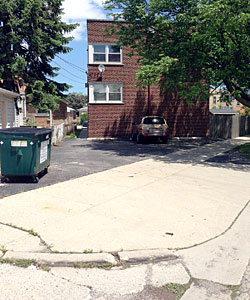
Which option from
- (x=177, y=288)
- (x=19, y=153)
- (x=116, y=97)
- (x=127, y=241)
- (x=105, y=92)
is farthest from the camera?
(x=116, y=97)

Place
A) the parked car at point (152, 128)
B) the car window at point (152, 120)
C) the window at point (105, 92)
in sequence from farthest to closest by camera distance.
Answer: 1. the window at point (105, 92)
2. the car window at point (152, 120)
3. the parked car at point (152, 128)

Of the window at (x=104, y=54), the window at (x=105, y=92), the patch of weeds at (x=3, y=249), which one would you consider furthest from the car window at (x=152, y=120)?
the patch of weeds at (x=3, y=249)

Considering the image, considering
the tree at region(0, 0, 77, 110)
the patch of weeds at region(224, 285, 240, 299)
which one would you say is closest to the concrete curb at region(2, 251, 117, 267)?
the patch of weeds at region(224, 285, 240, 299)

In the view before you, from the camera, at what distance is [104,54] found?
20.9 m

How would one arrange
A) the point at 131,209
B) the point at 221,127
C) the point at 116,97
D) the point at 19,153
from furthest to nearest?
the point at 221,127 → the point at 116,97 → the point at 19,153 → the point at 131,209

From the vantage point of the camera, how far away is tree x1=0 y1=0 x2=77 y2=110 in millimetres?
17484

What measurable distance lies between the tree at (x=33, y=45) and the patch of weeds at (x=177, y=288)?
16.9 meters

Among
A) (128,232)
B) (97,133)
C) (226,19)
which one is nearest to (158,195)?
(128,232)

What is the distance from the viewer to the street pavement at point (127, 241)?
10.6ft

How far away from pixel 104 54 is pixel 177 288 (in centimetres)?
1958

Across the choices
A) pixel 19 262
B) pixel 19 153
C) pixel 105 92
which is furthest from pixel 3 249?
pixel 105 92

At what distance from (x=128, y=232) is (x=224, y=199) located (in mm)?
3017

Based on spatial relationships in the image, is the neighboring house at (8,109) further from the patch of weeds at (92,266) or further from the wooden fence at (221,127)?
the wooden fence at (221,127)

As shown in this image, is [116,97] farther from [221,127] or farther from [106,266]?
[106,266]
